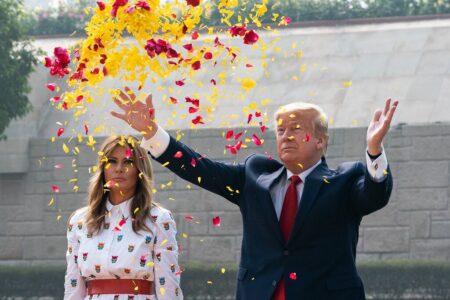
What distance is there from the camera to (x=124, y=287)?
295 inches

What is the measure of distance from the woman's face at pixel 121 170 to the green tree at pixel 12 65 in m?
10.9

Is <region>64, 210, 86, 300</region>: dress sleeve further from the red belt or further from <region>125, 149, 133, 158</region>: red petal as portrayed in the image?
<region>125, 149, 133, 158</region>: red petal

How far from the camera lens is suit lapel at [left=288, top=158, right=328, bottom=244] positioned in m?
6.62

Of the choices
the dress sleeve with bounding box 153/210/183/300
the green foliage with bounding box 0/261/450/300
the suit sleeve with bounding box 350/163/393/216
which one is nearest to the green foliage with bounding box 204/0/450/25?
the green foliage with bounding box 0/261/450/300

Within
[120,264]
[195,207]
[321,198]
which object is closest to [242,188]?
[321,198]

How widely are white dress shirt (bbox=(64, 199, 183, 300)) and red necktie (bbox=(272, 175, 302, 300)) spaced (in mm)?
929

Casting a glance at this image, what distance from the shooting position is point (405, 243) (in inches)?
688

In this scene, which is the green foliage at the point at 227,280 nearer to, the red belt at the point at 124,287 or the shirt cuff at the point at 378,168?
the red belt at the point at 124,287

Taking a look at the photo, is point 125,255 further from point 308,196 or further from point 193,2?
point 193,2

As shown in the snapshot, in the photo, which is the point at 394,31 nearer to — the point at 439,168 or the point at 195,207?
the point at 439,168

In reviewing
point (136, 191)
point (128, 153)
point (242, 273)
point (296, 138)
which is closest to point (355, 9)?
point (136, 191)

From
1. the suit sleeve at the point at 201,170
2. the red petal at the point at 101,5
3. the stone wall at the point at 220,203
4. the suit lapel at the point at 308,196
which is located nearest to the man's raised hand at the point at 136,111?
the suit sleeve at the point at 201,170

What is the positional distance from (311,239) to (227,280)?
10.1m

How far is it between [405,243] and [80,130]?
15.1ft
